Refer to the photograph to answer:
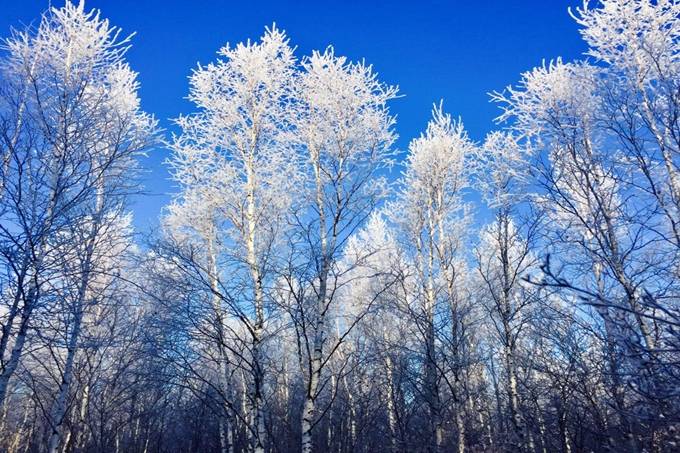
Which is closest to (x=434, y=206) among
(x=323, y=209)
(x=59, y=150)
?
(x=323, y=209)

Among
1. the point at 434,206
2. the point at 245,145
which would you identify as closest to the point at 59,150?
the point at 245,145

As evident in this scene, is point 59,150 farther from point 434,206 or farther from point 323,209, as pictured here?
point 434,206

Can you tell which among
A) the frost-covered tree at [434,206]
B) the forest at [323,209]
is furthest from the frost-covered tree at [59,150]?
the frost-covered tree at [434,206]

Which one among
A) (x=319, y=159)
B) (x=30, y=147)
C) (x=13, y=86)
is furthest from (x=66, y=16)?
(x=319, y=159)

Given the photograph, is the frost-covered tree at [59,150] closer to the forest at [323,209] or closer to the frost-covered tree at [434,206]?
the forest at [323,209]

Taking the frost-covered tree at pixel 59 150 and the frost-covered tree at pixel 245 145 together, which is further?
the frost-covered tree at pixel 245 145

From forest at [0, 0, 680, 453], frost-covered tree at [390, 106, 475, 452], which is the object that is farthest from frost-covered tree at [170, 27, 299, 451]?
frost-covered tree at [390, 106, 475, 452]

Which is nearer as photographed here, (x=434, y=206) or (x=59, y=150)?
(x=59, y=150)

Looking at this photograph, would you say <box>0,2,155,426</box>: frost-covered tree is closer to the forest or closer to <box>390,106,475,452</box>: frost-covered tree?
the forest

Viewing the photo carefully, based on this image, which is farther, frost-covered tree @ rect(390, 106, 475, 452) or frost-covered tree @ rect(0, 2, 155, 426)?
frost-covered tree @ rect(390, 106, 475, 452)

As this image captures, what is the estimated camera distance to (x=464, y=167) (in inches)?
445

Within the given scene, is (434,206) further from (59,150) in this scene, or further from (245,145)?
(59,150)

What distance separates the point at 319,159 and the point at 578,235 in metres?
8.29

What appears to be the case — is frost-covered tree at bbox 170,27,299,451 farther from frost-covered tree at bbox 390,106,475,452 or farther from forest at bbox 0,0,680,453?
frost-covered tree at bbox 390,106,475,452
